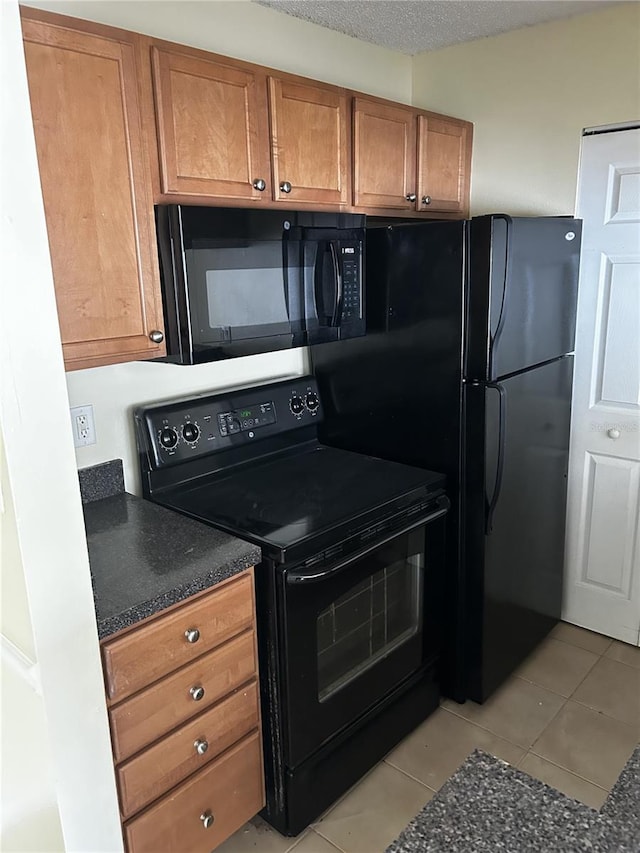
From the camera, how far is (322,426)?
253 centimetres

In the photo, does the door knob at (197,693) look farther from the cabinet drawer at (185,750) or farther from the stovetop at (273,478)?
the stovetop at (273,478)

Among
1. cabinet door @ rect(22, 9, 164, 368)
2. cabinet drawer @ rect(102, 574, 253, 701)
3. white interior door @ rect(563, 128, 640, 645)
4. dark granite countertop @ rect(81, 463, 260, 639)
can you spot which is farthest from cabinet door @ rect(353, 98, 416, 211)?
cabinet drawer @ rect(102, 574, 253, 701)

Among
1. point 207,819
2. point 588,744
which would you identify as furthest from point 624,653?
point 207,819

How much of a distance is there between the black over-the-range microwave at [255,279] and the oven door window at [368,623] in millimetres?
759

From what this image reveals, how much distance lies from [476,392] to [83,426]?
3.93ft

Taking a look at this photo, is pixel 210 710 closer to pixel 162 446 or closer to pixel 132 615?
pixel 132 615

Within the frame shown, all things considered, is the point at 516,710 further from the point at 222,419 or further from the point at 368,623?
the point at 222,419

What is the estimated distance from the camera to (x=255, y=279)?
6.05ft

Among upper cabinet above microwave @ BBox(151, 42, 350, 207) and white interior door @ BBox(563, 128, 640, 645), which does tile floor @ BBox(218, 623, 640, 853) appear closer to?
white interior door @ BBox(563, 128, 640, 645)

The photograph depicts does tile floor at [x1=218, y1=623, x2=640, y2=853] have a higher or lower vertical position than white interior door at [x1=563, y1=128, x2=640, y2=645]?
lower

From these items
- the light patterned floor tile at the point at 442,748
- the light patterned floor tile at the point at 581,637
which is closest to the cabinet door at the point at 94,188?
the light patterned floor tile at the point at 442,748

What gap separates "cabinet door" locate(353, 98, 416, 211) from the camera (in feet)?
6.92

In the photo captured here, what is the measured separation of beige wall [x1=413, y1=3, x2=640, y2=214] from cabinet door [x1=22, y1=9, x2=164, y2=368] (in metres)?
1.57

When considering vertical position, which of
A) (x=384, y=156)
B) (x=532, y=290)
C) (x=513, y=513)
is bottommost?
(x=513, y=513)
